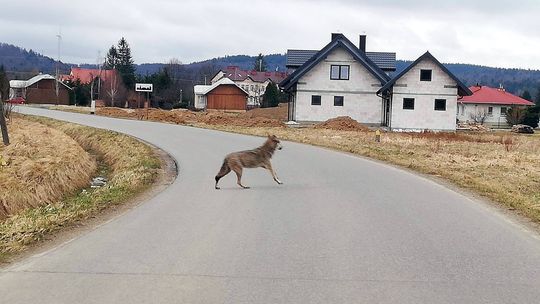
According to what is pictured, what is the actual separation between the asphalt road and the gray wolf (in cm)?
56

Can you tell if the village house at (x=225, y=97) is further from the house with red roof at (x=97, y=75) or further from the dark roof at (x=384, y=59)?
the dark roof at (x=384, y=59)

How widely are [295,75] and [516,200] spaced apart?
41898mm

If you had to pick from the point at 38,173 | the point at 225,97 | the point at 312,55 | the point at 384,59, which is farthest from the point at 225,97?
the point at 38,173

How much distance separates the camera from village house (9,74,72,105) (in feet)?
309

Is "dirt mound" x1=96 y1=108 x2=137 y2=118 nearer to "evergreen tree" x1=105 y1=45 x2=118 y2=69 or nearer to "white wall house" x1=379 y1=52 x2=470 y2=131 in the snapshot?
"white wall house" x1=379 y1=52 x2=470 y2=131

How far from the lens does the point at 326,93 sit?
178ft

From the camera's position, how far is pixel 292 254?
7.74m

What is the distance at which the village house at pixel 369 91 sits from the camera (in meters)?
50.9

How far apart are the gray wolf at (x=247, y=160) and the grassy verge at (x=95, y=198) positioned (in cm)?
190

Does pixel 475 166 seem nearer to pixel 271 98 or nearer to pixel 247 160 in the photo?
pixel 247 160

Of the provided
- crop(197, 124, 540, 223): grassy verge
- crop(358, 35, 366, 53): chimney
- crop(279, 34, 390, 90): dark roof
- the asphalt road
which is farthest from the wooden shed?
the asphalt road

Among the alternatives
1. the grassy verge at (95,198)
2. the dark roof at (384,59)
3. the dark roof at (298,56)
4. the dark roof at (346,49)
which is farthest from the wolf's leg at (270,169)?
the dark roof at (384,59)

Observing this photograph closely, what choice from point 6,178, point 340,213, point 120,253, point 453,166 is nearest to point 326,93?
point 453,166

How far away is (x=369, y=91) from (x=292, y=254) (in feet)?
157
